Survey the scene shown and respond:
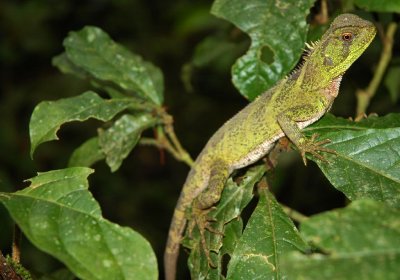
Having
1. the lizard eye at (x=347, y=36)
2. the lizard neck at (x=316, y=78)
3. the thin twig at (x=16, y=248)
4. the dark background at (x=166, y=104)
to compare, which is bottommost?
the dark background at (x=166, y=104)

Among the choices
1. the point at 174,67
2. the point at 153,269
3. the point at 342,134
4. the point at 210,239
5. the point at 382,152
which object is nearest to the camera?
the point at 153,269

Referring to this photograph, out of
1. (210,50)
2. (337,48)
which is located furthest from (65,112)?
(210,50)

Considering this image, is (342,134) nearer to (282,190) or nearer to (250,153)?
(250,153)

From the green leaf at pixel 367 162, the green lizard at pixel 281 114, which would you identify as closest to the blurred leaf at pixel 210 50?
the green lizard at pixel 281 114

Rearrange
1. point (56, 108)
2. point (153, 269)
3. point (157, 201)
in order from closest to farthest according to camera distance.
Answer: point (153, 269), point (56, 108), point (157, 201)

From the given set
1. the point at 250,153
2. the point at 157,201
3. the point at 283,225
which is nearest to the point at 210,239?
the point at 283,225

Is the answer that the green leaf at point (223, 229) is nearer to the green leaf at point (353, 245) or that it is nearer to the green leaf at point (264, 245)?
the green leaf at point (264, 245)
